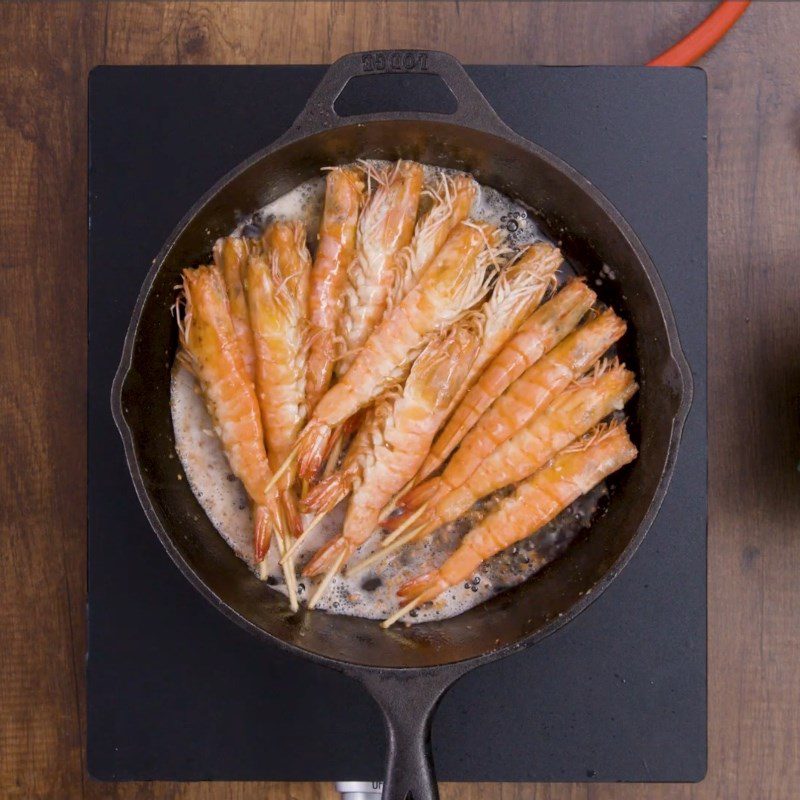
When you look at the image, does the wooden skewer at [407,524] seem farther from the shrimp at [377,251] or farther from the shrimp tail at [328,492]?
the shrimp at [377,251]

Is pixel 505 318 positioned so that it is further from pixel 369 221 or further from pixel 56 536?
pixel 56 536

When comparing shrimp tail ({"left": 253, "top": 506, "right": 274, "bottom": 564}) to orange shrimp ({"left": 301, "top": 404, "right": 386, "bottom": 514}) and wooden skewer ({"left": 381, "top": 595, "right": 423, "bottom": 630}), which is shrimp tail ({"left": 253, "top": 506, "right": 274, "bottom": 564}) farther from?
wooden skewer ({"left": 381, "top": 595, "right": 423, "bottom": 630})

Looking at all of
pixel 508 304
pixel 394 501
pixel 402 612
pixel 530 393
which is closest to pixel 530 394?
pixel 530 393

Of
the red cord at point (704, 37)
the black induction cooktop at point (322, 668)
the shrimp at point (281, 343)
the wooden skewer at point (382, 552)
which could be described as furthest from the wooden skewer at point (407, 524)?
the red cord at point (704, 37)

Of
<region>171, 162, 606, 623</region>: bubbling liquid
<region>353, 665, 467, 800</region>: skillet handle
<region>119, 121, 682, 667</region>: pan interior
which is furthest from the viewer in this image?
<region>171, 162, 606, 623</region>: bubbling liquid

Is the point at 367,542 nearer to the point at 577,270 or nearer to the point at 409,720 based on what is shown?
the point at 409,720

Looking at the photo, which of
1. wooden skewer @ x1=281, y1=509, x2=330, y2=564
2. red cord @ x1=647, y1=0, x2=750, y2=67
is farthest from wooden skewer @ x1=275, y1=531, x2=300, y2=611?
red cord @ x1=647, y1=0, x2=750, y2=67

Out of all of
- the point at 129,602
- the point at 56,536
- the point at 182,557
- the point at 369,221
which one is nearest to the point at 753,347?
the point at 369,221
